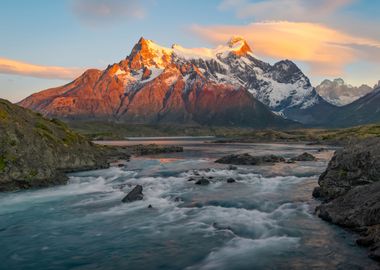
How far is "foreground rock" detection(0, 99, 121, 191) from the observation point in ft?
187

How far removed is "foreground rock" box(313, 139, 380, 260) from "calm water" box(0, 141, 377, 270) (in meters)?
1.29

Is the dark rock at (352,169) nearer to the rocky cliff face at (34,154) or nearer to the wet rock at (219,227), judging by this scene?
the wet rock at (219,227)

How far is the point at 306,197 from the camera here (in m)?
45.9

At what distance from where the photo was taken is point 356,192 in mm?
34625

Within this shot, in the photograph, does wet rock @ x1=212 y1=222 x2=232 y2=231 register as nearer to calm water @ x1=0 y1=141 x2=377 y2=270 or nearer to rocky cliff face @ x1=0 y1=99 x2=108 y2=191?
calm water @ x1=0 y1=141 x2=377 y2=270

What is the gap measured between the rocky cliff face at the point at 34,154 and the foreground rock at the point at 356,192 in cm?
4256

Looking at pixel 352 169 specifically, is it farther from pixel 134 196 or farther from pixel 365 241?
pixel 134 196

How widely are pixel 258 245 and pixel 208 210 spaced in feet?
39.4

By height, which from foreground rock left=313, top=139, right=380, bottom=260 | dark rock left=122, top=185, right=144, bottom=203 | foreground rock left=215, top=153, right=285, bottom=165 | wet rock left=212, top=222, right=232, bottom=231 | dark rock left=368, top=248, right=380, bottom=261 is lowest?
dark rock left=122, top=185, right=144, bottom=203

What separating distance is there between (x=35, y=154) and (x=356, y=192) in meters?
52.5

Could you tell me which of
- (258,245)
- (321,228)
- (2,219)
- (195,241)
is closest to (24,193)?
(2,219)

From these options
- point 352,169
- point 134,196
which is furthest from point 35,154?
point 352,169

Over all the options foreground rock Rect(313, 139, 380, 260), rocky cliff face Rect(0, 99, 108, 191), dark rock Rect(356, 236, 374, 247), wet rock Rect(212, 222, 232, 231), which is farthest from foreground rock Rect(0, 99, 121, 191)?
dark rock Rect(356, 236, 374, 247)

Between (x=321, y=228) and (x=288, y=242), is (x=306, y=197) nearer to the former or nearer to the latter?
(x=321, y=228)
